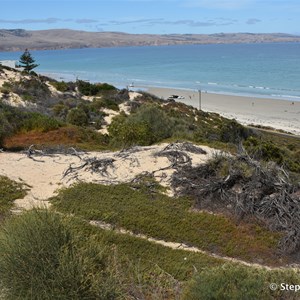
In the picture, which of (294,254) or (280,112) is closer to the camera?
(294,254)

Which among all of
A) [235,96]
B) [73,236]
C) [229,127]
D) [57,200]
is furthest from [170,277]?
[235,96]

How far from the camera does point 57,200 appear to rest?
10.7m

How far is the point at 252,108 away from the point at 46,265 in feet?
158

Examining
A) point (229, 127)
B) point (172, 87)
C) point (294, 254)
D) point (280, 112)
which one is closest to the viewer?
point (294, 254)

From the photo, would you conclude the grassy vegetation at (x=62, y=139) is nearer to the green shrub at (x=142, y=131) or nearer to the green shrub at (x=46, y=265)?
the green shrub at (x=142, y=131)

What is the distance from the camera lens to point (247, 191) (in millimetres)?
10781

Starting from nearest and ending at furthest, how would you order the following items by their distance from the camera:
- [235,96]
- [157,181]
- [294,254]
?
[294,254]
[157,181]
[235,96]

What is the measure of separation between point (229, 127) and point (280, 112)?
21.8 meters

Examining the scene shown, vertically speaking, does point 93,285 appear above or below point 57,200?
above

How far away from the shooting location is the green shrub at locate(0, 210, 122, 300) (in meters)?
5.45

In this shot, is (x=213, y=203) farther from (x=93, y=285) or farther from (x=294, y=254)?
(x=93, y=285)

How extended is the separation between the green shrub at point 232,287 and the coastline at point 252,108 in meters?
33.0

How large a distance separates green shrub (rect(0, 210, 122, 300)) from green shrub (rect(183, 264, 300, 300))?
1137mm

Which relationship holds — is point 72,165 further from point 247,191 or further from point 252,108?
point 252,108
